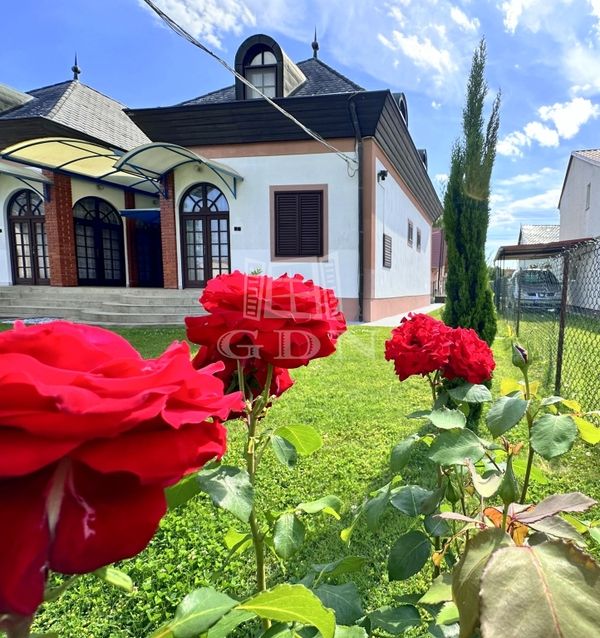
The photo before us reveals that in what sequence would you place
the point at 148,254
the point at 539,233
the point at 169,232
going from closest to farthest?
the point at 169,232
the point at 148,254
the point at 539,233

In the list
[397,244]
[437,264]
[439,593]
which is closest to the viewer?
[439,593]

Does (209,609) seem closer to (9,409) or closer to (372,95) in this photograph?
(9,409)

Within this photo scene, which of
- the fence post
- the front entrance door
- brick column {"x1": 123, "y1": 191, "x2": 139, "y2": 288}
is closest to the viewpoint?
the fence post

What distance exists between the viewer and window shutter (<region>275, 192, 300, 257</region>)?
1100cm

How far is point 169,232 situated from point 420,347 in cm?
1139

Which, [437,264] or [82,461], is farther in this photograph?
[437,264]

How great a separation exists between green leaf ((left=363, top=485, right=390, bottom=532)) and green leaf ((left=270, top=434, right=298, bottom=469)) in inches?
10.2

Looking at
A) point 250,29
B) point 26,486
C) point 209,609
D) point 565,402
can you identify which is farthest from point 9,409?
point 250,29

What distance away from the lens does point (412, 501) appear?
3.63ft

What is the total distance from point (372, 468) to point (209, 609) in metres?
2.53

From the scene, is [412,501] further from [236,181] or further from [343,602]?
[236,181]

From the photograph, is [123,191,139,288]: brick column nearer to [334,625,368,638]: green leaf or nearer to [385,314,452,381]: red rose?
[385,314,452,381]: red rose

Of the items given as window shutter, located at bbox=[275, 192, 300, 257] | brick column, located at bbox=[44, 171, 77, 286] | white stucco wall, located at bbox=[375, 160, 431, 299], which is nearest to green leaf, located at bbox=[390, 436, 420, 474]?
window shutter, located at bbox=[275, 192, 300, 257]

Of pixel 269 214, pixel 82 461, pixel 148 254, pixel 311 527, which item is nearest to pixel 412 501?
pixel 82 461
